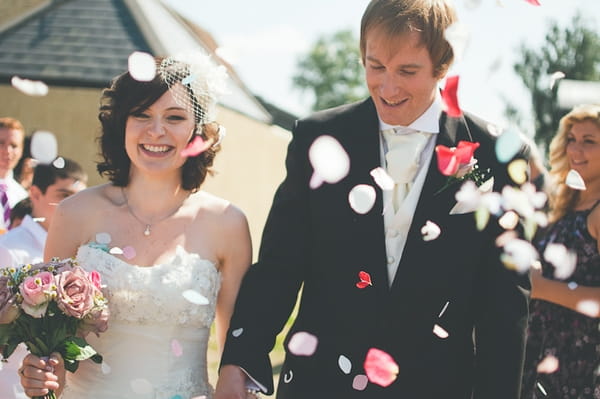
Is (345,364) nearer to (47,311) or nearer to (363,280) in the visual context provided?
(363,280)

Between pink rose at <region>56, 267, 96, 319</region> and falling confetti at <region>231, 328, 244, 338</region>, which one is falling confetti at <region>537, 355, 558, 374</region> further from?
pink rose at <region>56, 267, 96, 319</region>

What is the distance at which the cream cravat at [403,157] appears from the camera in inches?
99.4

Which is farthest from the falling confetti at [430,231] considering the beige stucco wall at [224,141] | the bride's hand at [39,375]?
the beige stucco wall at [224,141]

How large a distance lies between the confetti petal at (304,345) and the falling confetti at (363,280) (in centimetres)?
27

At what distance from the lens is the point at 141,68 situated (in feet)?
10.0

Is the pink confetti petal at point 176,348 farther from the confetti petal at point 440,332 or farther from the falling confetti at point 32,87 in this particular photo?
the falling confetti at point 32,87

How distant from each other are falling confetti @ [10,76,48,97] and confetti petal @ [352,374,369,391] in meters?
10.9

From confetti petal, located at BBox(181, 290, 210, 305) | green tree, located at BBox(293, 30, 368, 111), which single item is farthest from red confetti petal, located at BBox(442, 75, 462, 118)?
green tree, located at BBox(293, 30, 368, 111)

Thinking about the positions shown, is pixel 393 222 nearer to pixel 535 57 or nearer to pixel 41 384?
pixel 41 384

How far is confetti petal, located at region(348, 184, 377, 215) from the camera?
2514 mm

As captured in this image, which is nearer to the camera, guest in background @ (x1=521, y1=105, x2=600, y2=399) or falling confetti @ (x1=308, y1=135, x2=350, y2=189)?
falling confetti @ (x1=308, y1=135, x2=350, y2=189)

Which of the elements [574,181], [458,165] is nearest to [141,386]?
[458,165]

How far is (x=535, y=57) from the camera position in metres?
21.5

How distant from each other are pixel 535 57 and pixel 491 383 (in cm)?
2074
